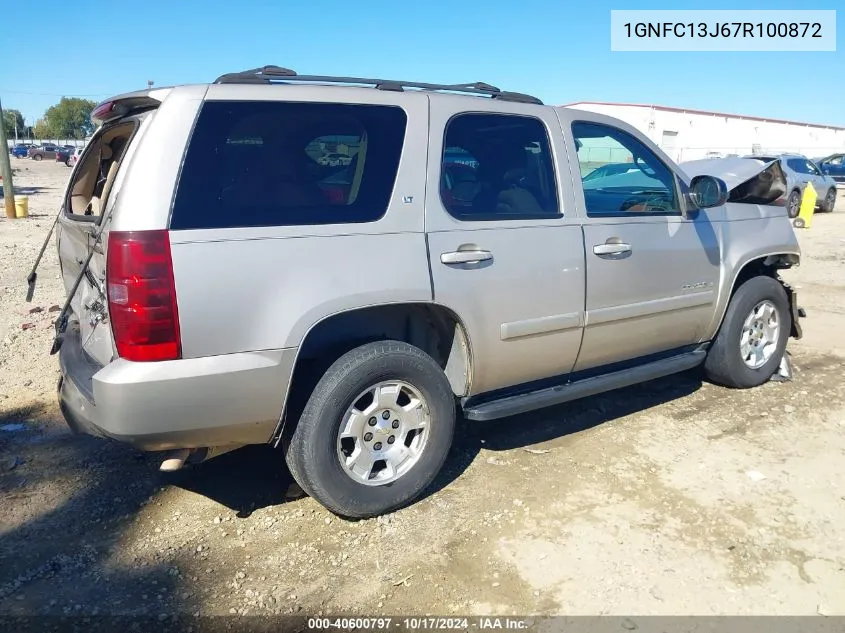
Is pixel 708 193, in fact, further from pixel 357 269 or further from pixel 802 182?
pixel 802 182

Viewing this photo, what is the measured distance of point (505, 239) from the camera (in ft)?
11.8

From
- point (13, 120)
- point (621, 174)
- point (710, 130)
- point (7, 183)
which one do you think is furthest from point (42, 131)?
point (621, 174)

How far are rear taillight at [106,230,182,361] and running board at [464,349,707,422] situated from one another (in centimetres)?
164

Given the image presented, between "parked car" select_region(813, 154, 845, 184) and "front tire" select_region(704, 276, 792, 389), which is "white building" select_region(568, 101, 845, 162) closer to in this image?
"parked car" select_region(813, 154, 845, 184)

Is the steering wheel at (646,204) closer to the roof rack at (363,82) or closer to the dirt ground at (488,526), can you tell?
the roof rack at (363,82)

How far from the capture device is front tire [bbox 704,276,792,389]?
4.95m

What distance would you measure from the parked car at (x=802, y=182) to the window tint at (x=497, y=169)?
16770mm

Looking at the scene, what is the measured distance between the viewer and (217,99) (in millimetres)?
2939

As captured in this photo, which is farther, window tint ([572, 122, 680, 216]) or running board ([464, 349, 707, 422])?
window tint ([572, 122, 680, 216])

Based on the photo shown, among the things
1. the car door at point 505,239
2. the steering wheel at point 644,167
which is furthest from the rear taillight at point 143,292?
the steering wheel at point 644,167

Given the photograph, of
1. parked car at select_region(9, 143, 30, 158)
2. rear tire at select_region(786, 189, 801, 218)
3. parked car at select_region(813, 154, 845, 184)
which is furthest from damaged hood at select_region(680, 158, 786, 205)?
parked car at select_region(9, 143, 30, 158)

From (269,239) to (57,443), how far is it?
7.65 feet

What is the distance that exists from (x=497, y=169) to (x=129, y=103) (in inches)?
72.8

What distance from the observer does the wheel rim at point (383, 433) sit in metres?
3.31
